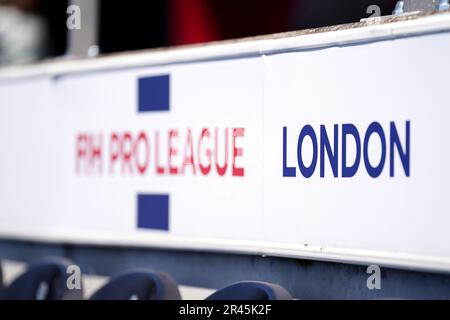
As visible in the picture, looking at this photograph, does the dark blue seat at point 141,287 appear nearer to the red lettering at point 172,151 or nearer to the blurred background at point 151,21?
the red lettering at point 172,151

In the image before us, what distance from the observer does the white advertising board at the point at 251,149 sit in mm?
3783

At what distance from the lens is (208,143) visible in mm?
4789

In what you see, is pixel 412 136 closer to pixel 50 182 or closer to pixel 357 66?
pixel 357 66

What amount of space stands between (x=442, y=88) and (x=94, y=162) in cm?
252

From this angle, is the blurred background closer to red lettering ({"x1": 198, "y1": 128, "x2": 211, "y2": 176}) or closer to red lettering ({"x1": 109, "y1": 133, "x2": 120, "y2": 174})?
red lettering ({"x1": 109, "y1": 133, "x2": 120, "y2": 174})

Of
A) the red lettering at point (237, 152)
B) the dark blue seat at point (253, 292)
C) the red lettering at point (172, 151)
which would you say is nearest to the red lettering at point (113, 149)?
the red lettering at point (172, 151)

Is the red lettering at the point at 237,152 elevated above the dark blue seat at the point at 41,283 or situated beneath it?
elevated above

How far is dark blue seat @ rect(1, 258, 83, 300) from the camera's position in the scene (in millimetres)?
4906

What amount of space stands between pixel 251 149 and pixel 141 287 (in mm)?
812

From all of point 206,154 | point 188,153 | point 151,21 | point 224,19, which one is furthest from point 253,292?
point 151,21

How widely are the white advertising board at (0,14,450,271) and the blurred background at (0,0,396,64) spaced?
0.72 m

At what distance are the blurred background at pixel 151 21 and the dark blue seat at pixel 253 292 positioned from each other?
1.74 m

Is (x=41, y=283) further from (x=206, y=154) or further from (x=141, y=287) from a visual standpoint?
(x=206, y=154)

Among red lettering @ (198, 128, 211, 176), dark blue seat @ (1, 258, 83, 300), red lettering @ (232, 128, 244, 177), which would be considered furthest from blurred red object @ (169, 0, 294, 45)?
dark blue seat @ (1, 258, 83, 300)
